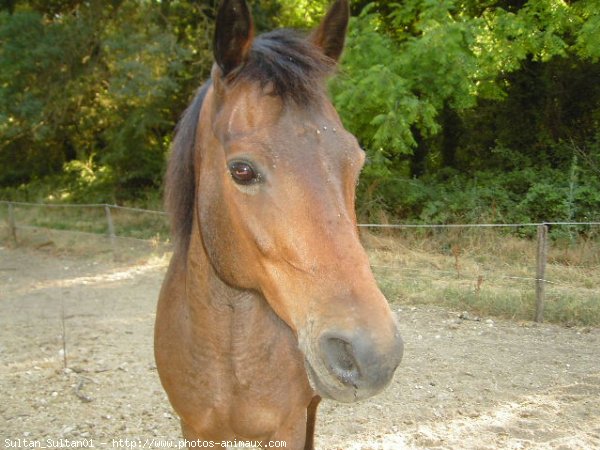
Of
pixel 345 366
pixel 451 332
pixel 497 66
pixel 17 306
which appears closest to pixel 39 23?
pixel 17 306

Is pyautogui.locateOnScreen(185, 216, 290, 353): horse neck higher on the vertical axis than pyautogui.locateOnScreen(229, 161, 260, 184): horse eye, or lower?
lower

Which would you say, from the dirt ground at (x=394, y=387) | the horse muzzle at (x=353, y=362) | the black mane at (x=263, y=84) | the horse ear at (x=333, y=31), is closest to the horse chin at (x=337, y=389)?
the horse muzzle at (x=353, y=362)

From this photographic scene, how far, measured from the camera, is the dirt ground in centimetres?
363

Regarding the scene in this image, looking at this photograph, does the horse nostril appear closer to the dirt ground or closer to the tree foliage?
the dirt ground

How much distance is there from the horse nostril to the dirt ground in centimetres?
251

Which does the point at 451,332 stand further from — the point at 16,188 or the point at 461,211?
the point at 16,188

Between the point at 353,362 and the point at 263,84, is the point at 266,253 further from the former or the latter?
the point at 263,84

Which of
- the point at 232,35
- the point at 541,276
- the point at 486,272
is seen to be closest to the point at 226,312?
the point at 232,35

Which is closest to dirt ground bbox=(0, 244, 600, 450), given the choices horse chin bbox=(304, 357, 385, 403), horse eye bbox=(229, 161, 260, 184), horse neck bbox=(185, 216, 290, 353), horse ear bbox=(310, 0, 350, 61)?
horse neck bbox=(185, 216, 290, 353)

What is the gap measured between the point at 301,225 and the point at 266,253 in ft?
0.60

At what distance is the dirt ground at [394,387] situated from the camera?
11.9ft

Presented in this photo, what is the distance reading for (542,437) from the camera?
11.6 ft

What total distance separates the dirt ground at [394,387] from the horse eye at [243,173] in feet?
8.82

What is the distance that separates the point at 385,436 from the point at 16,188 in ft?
55.7
